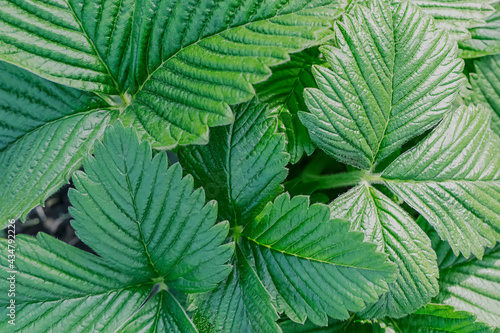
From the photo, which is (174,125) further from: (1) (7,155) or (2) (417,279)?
(2) (417,279)

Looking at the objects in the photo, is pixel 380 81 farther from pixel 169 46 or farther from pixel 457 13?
pixel 169 46

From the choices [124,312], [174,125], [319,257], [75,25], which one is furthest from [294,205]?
[75,25]

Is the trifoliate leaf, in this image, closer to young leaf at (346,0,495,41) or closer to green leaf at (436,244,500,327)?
young leaf at (346,0,495,41)

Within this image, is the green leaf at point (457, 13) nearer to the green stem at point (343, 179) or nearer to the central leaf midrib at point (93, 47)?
the green stem at point (343, 179)

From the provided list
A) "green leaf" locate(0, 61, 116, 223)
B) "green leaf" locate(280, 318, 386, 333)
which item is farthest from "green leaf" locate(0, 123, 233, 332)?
"green leaf" locate(280, 318, 386, 333)

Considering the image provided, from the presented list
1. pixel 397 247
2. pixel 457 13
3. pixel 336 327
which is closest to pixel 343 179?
pixel 397 247

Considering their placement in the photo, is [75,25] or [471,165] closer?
[75,25]

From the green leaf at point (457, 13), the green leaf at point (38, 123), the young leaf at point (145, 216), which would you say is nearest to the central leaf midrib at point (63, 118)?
the green leaf at point (38, 123)
